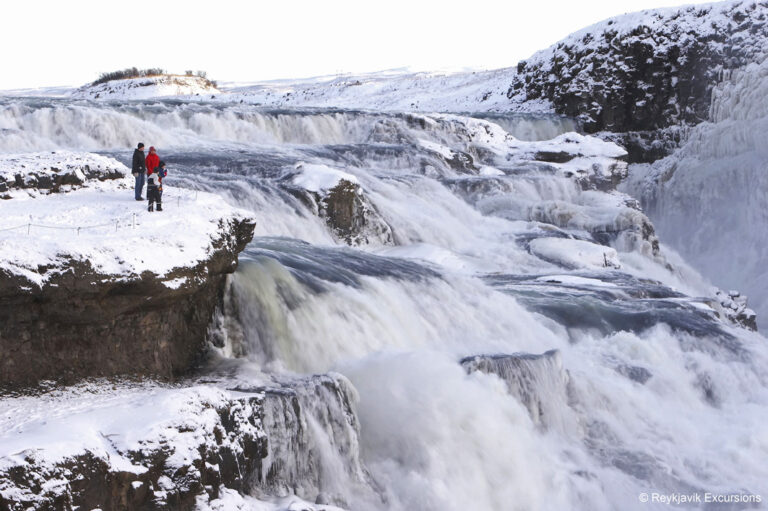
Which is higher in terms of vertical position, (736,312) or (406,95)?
(406,95)

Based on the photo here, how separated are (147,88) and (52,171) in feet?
143

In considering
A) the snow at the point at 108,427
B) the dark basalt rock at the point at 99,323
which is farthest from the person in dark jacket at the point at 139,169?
the snow at the point at 108,427

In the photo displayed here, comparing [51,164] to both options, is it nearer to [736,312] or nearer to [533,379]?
[533,379]

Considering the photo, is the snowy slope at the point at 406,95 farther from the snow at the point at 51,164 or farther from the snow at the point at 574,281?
the snow at the point at 51,164

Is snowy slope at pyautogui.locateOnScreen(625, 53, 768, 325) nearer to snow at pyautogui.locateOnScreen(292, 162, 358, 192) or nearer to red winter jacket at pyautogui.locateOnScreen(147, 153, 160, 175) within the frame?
snow at pyautogui.locateOnScreen(292, 162, 358, 192)

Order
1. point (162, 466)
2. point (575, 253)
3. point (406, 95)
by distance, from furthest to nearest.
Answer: point (406, 95)
point (575, 253)
point (162, 466)

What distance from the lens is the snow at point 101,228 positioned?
25.1 ft

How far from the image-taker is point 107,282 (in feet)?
25.7

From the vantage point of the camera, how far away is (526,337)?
1269 centimetres

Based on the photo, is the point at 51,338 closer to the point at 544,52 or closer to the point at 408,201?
the point at 408,201

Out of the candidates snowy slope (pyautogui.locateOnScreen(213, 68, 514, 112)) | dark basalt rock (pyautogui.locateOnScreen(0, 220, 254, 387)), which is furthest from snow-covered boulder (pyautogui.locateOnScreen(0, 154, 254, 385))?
snowy slope (pyautogui.locateOnScreen(213, 68, 514, 112))

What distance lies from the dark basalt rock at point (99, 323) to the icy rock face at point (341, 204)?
23.0 ft

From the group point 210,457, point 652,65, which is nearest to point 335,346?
point 210,457

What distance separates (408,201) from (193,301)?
11176mm
